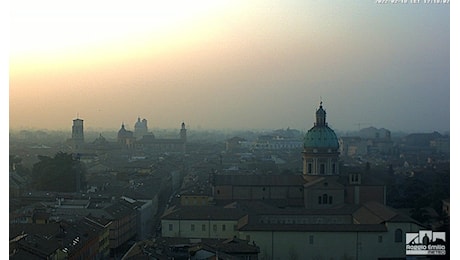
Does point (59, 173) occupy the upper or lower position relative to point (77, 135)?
lower

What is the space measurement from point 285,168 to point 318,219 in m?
0.94

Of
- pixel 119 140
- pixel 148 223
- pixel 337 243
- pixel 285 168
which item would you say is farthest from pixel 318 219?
pixel 119 140

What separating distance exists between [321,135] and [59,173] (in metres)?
2.20

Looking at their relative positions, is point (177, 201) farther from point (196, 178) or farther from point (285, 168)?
point (285, 168)

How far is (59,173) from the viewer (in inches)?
193

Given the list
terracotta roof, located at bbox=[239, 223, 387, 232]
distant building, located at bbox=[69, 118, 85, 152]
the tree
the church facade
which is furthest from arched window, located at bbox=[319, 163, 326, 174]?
distant building, located at bbox=[69, 118, 85, 152]

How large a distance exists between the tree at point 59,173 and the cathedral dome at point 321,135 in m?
1.78

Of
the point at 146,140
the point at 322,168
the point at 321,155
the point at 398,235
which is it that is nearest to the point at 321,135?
the point at 321,155

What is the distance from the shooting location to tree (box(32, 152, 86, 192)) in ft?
15.1

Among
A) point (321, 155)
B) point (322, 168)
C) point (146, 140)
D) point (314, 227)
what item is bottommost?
point (314, 227)

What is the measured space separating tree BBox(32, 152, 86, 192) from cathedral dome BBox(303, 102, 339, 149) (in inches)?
70.1

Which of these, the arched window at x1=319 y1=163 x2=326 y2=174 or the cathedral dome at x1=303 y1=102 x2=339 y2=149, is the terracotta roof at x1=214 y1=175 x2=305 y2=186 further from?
the cathedral dome at x1=303 y1=102 x2=339 y2=149

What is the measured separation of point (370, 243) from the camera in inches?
205

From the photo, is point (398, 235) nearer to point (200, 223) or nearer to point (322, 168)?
point (200, 223)
